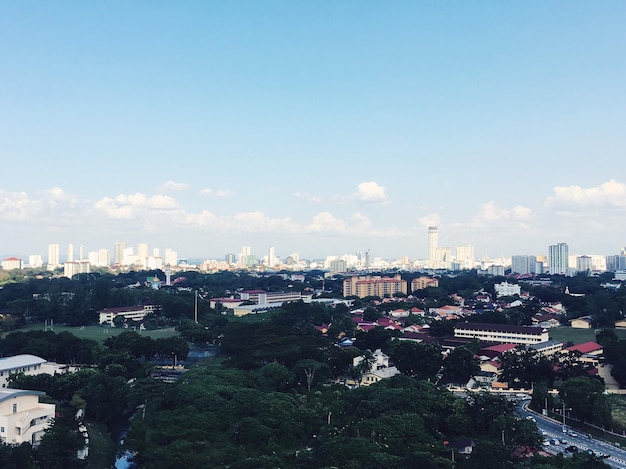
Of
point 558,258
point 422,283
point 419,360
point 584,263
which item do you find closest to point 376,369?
point 419,360

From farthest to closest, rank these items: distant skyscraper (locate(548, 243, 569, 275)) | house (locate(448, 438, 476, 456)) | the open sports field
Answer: distant skyscraper (locate(548, 243, 569, 275)) → the open sports field → house (locate(448, 438, 476, 456))

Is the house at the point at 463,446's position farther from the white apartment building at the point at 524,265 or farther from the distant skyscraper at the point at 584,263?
the distant skyscraper at the point at 584,263

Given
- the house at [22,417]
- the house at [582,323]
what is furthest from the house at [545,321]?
the house at [22,417]

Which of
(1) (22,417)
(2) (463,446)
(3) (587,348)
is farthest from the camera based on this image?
(3) (587,348)

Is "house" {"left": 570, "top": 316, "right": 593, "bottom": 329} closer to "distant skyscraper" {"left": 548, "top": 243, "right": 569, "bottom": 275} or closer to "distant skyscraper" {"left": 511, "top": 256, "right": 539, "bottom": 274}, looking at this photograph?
"distant skyscraper" {"left": 548, "top": 243, "right": 569, "bottom": 275}

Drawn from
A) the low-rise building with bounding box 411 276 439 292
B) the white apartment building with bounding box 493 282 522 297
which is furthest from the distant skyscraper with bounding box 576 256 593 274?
the white apartment building with bounding box 493 282 522 297

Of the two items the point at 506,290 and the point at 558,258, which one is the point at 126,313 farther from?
the point at 558,258
